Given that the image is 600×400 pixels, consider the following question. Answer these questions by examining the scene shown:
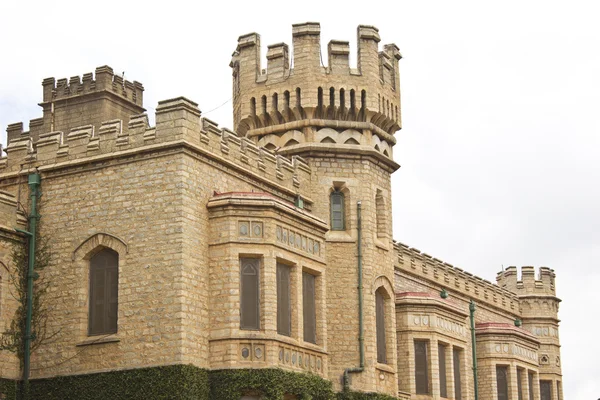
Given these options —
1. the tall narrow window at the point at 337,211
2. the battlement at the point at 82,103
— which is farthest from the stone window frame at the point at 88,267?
the battlement at the point at 82,103

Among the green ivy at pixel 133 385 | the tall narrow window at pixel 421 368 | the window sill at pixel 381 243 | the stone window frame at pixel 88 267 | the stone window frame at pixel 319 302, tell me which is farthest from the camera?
the tall narrow window at pixel 421 368

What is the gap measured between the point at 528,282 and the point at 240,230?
1065 inches

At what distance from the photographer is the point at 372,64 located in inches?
1423

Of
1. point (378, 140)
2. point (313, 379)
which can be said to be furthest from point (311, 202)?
point (313, 379)

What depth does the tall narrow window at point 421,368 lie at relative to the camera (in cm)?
3950

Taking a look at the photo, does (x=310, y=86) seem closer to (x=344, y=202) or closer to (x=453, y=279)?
(x=344, y=202)

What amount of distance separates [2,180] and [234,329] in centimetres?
811

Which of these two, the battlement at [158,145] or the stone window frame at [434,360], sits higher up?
the battlement at [158,145]

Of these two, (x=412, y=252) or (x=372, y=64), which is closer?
(x=372, y=64)

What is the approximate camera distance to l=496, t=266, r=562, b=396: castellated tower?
5334cm

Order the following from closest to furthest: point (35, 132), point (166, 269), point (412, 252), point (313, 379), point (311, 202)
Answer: point (166, 269) < point (313, 379) < point (311, 202) < point (35, 132) < point (412, 252)

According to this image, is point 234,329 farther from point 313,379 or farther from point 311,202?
point 311,202

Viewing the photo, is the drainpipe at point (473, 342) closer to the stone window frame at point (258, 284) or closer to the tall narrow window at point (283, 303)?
the tall narrow window at point (283, 303)

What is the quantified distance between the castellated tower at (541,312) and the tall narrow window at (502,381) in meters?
7.21
